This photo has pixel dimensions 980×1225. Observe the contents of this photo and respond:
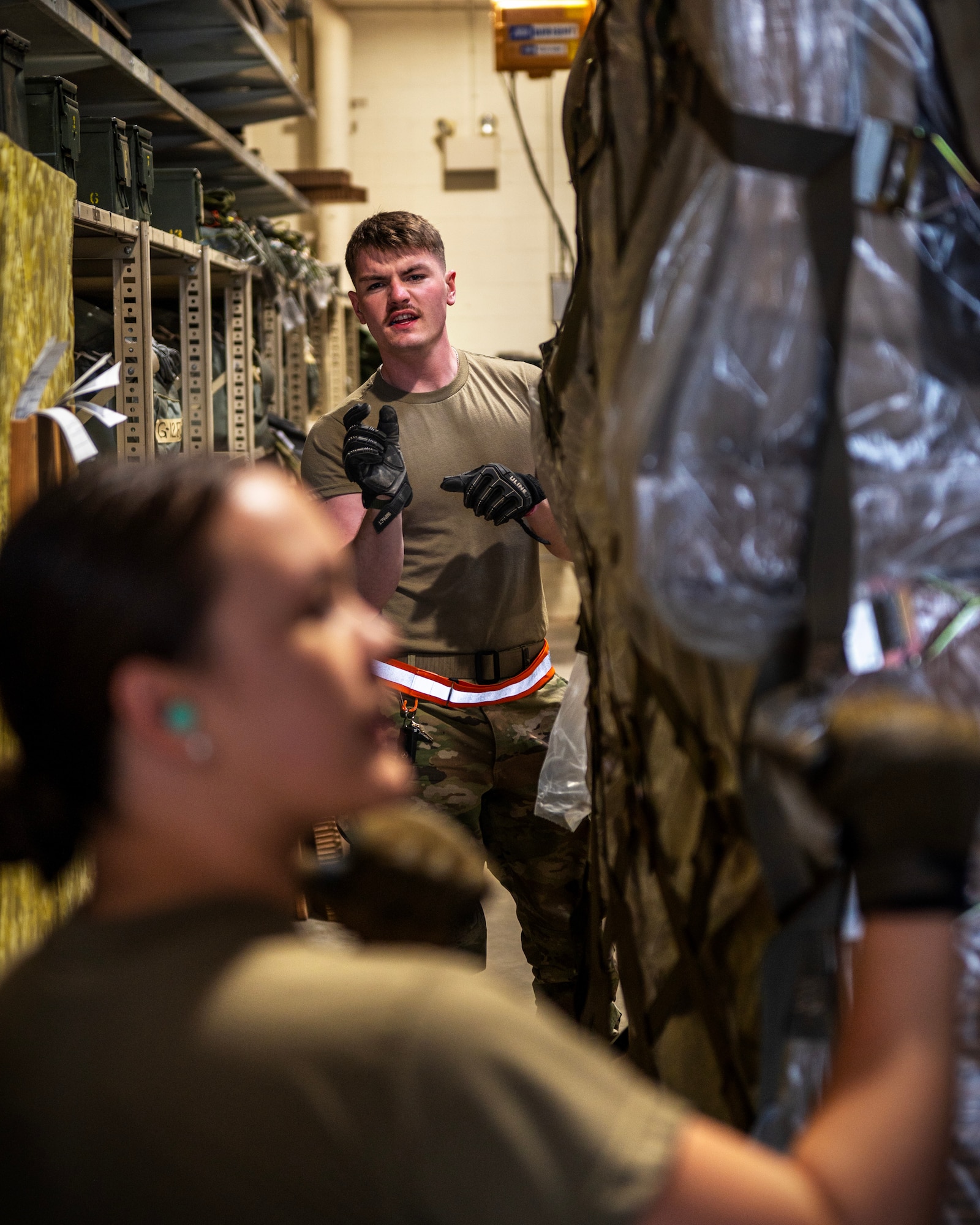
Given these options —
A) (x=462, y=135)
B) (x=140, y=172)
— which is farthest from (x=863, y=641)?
(x=462, y=135)

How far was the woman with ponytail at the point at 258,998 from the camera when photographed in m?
0.68

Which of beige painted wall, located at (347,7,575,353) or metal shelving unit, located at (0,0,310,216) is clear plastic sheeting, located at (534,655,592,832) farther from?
beige painted wall, located at (347,7,575,353)

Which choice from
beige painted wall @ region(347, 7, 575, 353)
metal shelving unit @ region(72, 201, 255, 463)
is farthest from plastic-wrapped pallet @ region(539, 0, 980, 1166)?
beige painted wall @ region(347, 7, 575, 353)

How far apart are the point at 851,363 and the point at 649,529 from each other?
216 mm

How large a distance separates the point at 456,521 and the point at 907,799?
2107 millimetres

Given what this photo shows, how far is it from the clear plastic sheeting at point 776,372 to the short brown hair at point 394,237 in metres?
2.13

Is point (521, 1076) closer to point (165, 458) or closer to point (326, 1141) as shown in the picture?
point (326, 1141)

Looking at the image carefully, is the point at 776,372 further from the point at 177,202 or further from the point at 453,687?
the point at 177,202

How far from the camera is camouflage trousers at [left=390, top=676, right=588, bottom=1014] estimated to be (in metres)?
2.59

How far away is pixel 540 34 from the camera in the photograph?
4.60 metres

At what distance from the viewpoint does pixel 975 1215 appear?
3.20 feet

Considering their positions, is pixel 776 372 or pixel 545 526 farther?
pixel 545 526

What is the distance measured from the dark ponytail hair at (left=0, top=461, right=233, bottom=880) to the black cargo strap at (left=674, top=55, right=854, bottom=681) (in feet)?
1.45

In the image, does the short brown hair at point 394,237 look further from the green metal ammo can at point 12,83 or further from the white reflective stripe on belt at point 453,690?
the white reflective stripe on belt at point 453,690
